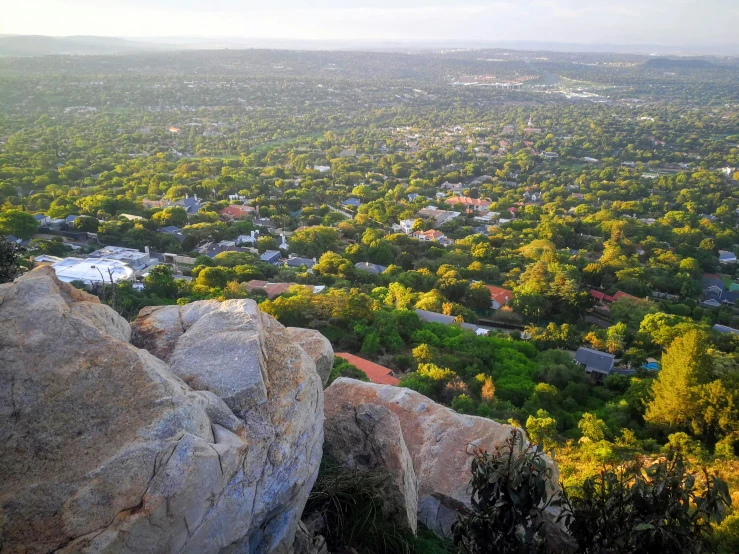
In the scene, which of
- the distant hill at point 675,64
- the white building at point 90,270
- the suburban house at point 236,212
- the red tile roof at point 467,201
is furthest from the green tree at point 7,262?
the distant hill at point 675,64

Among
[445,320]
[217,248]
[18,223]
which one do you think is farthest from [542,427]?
[18,223]

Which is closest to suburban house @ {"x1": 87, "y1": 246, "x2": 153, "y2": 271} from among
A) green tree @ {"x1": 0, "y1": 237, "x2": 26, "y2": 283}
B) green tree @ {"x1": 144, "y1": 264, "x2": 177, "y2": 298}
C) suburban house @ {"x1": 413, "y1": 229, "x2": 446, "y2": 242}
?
green tree @ {"x1": 144, "y1": 264, "x2": 177, "y2": 298}

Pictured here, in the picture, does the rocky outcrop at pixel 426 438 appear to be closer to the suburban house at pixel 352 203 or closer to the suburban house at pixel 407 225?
the suburban house at pixel 407 225

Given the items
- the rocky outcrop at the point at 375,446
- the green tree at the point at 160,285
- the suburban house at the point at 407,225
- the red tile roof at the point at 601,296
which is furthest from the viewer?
the suburban house at the point at 407,225

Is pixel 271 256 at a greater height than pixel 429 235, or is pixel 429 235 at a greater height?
pixel 271 256

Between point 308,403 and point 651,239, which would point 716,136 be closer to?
point 651,239

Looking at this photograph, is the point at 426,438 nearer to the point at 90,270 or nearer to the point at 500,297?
the point at 500,297
